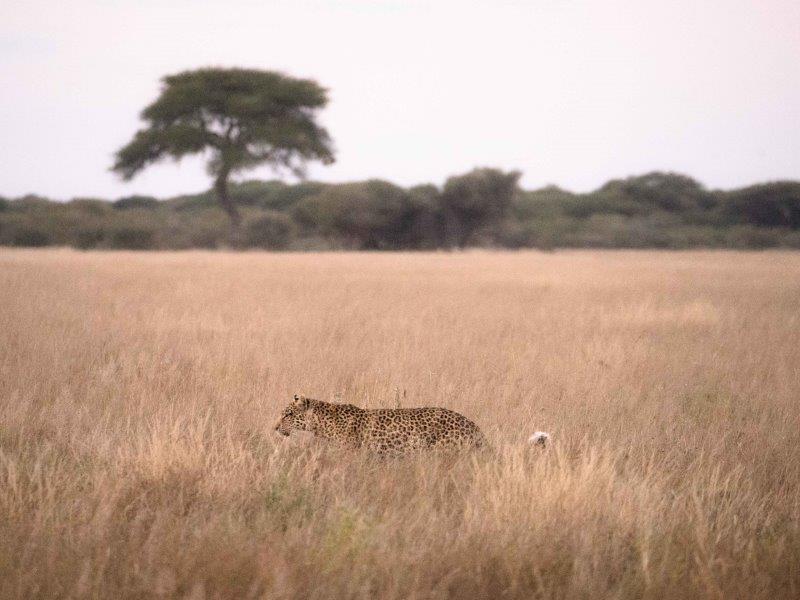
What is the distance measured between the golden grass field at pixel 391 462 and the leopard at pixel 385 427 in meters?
0.11

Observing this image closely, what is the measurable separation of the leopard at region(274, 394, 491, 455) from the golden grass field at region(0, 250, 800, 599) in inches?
4.2

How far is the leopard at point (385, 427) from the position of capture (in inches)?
176

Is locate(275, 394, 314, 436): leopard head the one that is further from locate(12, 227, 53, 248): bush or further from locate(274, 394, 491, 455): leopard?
locate(12, 227, 53, 248): bush

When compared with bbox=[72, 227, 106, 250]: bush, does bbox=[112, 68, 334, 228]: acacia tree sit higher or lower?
higher

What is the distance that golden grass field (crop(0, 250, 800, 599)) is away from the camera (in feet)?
9.87

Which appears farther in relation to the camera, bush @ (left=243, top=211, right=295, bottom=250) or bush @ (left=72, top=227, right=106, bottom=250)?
bush @ (left=243, top=211, right=295, bottom=250)

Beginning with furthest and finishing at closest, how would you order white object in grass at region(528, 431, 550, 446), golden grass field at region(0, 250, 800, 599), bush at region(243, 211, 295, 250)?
1. bush at region(243, 211, 295, 250)
2. white object in grass at region(528, 431, 550, 446)
3. golden grass field at region(0, 250, 800, 599)

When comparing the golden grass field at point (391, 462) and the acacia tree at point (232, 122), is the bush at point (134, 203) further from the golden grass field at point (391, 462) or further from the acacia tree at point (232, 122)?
the golden grass field at point (391, 462)

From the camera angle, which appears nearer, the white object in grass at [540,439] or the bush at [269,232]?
the white object in grass at [540,439]

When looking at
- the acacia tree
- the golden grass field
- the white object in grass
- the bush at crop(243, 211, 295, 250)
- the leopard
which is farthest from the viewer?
the bush at crop(243, 211, 295, 250)

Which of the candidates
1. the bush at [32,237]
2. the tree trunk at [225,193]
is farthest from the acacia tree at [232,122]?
the bush at [32,237]

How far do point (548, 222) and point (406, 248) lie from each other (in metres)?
18.7

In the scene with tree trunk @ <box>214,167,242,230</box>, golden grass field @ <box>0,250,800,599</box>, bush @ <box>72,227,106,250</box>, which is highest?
tree trunk @ <box>214,167,242,230</box>

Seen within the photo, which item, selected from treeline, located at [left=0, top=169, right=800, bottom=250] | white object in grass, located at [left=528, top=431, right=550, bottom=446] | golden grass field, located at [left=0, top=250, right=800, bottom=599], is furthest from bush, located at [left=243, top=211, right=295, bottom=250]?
white object in grass, located at [left=528, top=431, right=550, bottom=446]
